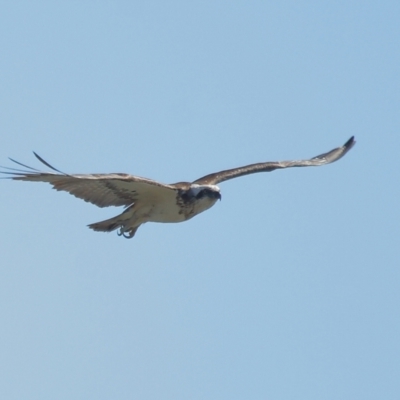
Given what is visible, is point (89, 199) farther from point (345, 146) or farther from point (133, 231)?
point (345, 146)

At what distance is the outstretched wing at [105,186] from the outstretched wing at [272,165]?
2.23 meters

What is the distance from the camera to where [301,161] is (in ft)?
78.0

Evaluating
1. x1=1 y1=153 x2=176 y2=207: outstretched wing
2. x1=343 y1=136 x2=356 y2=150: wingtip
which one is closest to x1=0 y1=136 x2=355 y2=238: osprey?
x1=1 y1=153 x2=176 y2=207: outstretched wing

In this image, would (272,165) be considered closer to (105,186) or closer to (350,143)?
(350,143)

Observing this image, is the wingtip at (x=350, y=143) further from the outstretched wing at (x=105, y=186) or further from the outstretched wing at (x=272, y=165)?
the outstretched wing at (x=105, y=186)

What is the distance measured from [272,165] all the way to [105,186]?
5.09 meters

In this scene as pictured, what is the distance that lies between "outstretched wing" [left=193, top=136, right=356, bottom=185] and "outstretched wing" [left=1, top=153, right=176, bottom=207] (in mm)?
2229

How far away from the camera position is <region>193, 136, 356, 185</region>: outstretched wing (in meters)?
22.1

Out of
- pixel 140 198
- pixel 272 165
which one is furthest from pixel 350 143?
pixel 140 198

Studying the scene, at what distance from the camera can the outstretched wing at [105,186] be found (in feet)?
57.4

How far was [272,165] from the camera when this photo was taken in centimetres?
2303

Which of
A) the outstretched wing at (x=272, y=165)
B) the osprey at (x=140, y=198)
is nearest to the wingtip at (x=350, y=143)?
the outstretched wing at (x=272, y=165)

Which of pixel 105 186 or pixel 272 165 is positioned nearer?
pixel 105 186

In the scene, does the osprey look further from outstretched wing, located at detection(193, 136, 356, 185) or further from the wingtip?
the wingtip
